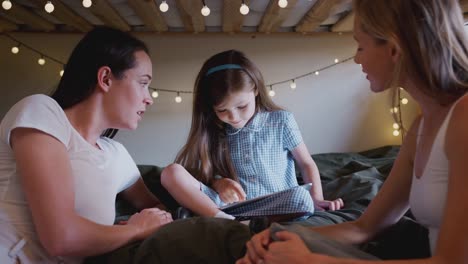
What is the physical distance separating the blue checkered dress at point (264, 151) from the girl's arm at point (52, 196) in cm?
79

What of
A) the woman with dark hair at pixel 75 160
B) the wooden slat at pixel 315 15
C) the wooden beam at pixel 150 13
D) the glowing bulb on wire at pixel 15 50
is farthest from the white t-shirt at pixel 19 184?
the glowing bulb on wire at pixel 15 50

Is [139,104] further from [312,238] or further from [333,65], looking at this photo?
[333,65]

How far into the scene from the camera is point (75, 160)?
0.92 m

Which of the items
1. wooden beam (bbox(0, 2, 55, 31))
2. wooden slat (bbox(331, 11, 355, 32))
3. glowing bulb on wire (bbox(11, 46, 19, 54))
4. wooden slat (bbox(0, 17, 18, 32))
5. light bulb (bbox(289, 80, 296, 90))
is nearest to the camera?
wooden beam (bbox(0, 2, 55, 31))

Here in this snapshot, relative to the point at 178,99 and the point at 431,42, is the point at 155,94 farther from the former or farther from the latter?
the point at 431,42

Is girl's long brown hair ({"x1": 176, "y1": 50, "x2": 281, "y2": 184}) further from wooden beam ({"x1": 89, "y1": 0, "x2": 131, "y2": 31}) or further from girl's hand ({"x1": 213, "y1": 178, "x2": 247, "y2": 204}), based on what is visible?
wooden beam ({"x1": 89, "y1": 0, "x2": 131, "y2": 31})

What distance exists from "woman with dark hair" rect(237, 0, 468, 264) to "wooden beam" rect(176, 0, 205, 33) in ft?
4.44

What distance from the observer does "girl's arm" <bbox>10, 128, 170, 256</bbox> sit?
0.79 m

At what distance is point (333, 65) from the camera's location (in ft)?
9.19

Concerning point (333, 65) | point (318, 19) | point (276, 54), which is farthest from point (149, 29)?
point (333, 65)

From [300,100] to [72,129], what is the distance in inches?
80.9

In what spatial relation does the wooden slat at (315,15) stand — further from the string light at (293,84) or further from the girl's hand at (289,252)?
the girl's hand at (289,252)

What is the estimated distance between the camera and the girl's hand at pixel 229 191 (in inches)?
54.2

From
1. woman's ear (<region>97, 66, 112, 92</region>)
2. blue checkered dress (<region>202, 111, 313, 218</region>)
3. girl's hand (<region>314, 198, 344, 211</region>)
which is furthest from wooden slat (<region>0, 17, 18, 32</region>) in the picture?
girl's hand (<region>314, 198, 344, 211</region>)
